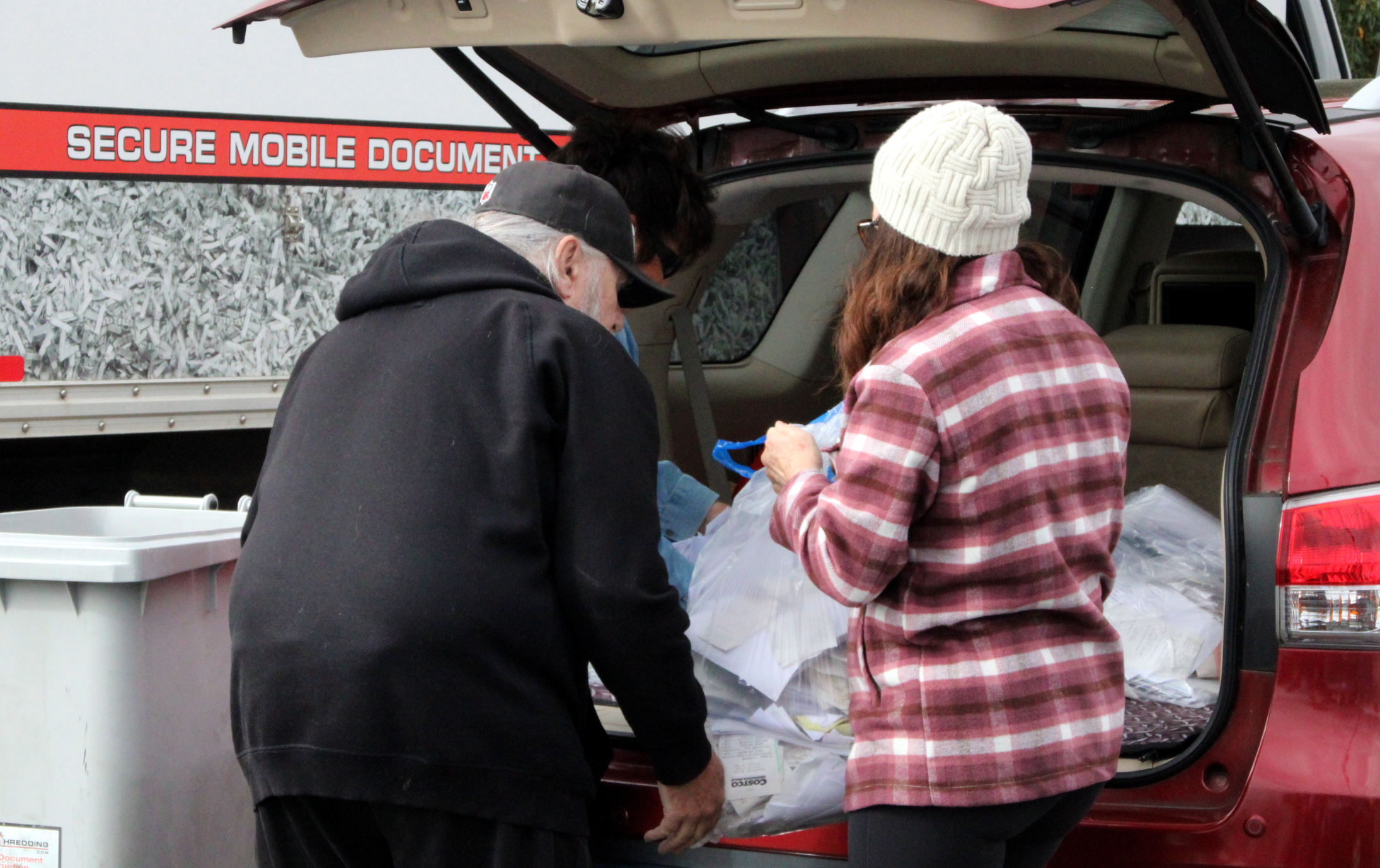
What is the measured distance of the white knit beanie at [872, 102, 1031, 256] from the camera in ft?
5.16

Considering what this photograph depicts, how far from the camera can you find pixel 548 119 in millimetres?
4309

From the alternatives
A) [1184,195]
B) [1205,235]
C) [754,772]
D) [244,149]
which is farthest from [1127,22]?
[1205,235]

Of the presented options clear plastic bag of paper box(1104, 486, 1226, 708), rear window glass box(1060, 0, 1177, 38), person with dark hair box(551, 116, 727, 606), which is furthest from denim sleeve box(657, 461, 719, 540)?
rear window glass box(1060, 0, 1177, 38)

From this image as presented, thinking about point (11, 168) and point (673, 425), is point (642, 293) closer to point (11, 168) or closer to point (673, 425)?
point (673, 425)

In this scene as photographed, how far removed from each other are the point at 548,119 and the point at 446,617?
3.02m

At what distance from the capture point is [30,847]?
2.02 meters

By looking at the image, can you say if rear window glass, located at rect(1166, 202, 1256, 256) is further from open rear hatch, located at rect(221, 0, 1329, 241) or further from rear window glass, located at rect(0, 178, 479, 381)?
rear window glass, located at rect(0, 178, 479, 381)

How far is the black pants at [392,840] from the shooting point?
1.62 metres

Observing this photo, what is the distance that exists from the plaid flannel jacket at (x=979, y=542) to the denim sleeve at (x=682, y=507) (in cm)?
71

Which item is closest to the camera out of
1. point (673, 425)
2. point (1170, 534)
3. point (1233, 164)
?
point (1233, 164)

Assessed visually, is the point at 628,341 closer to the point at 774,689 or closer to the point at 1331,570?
the point at 774,689

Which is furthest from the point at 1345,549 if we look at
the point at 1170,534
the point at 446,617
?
the point at 446,617

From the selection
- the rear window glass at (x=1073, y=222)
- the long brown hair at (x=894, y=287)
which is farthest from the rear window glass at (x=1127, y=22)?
the rear window glass at (x=1073, y=222)

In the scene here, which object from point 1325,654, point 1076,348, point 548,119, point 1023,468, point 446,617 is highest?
point 548,119
